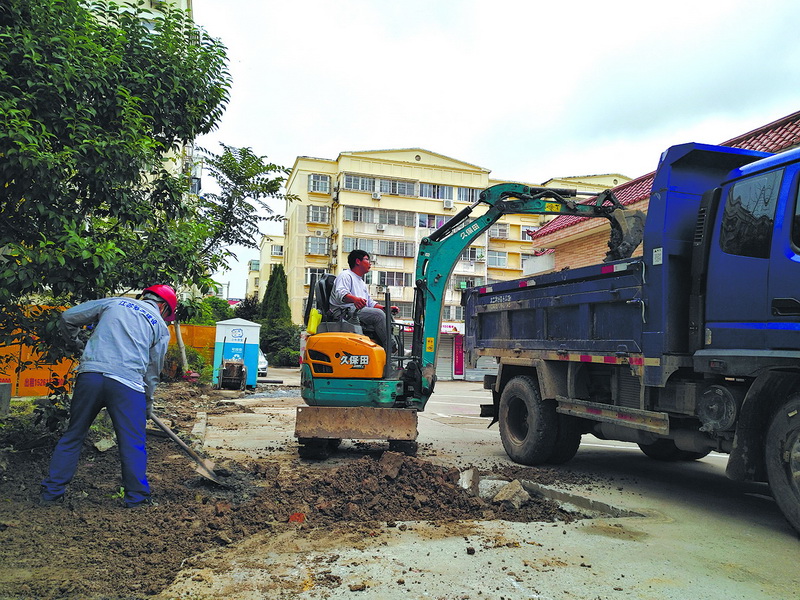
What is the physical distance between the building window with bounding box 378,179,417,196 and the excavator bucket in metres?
39.3

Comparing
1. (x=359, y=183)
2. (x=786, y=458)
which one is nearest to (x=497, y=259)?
(x=359, y=183)

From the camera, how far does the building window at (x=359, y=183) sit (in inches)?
1782

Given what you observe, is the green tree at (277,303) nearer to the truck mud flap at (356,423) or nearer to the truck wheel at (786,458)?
the truck mud flap at (356,423)

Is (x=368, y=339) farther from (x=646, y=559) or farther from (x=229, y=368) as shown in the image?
(x=229, y=368)

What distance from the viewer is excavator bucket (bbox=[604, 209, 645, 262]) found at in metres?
7.46

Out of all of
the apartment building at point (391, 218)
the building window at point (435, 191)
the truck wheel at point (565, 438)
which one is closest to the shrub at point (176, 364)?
the truck wheel at point (565, 438)

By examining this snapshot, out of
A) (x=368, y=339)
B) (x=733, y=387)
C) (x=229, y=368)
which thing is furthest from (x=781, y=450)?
(x=229, y=368)

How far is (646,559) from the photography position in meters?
4.27

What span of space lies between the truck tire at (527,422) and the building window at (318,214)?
133 ft

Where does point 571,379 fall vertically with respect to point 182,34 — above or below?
below

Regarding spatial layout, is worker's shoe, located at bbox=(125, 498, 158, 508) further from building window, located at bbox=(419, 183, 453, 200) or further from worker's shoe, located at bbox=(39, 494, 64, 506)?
building window, located at bbox=(419, 183, 453, 200)

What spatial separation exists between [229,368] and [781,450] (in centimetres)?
1571

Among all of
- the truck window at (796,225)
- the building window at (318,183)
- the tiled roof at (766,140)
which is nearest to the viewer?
the truck window at (796,225)

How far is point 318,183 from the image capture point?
4778 centimetres
